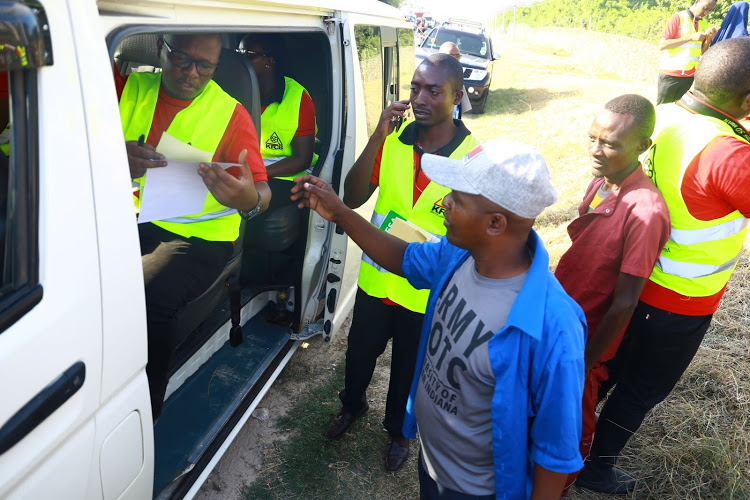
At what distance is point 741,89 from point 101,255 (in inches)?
93.2

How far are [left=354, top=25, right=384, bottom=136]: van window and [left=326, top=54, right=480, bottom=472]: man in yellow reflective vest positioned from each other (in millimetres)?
721

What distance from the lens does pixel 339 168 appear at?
2.75 m

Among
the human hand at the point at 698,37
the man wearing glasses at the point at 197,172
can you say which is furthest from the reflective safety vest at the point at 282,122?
the human hand at the point at 698,37

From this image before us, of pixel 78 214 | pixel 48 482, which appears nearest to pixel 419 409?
pixel 48 482

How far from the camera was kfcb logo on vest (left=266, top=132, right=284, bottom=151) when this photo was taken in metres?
3.09

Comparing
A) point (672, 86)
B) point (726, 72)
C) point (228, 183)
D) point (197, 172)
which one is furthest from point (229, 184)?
point (672, 86)

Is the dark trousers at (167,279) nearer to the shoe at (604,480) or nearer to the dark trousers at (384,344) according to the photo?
the dark trousers at (384,344)

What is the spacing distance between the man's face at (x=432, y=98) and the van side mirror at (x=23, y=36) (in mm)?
1573

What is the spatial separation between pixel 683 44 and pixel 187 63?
18.2ft

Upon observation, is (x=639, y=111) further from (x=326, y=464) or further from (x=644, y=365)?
(x=326, y=464)

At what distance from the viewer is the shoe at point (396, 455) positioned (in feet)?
8.89

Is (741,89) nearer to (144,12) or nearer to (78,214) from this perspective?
(144,12)

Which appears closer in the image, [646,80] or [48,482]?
[48,482]

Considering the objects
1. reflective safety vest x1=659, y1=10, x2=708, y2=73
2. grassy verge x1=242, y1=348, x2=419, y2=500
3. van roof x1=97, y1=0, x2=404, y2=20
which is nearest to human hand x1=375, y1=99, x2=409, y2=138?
van roof x1=97, y1=0, x2=404, y2=20
